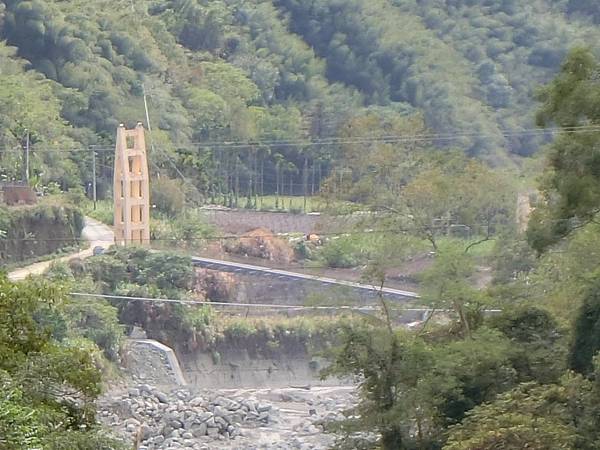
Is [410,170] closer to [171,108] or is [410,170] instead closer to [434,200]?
[434,200]

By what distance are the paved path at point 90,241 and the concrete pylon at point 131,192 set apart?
0.32 meters

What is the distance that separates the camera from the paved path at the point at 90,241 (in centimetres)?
2784

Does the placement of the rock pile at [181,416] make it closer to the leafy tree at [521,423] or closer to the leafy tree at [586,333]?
the leafy tree at [586,333]

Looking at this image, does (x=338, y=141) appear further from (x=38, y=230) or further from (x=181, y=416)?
(x=181, y=416)

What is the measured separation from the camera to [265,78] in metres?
45.7

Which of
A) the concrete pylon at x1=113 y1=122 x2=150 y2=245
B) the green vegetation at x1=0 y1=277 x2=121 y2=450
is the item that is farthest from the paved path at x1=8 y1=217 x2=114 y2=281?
the green vegetation at x1=0 y1=277 x2=121 y2=450

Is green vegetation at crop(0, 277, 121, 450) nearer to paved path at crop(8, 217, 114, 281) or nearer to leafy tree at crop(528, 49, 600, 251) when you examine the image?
leafy tree at crop(528, 49, 600, 251)

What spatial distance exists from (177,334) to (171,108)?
11871mm

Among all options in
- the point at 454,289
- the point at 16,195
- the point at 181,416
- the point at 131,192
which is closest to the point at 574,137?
the point at 454,289

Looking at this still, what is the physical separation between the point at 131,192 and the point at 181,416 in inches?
327

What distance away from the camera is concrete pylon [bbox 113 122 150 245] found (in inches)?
1189

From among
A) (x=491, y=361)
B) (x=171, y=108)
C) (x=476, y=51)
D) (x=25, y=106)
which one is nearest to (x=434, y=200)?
(x=25, y=106)

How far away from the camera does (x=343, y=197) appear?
3366cm

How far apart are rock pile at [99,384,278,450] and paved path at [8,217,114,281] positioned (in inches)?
153
